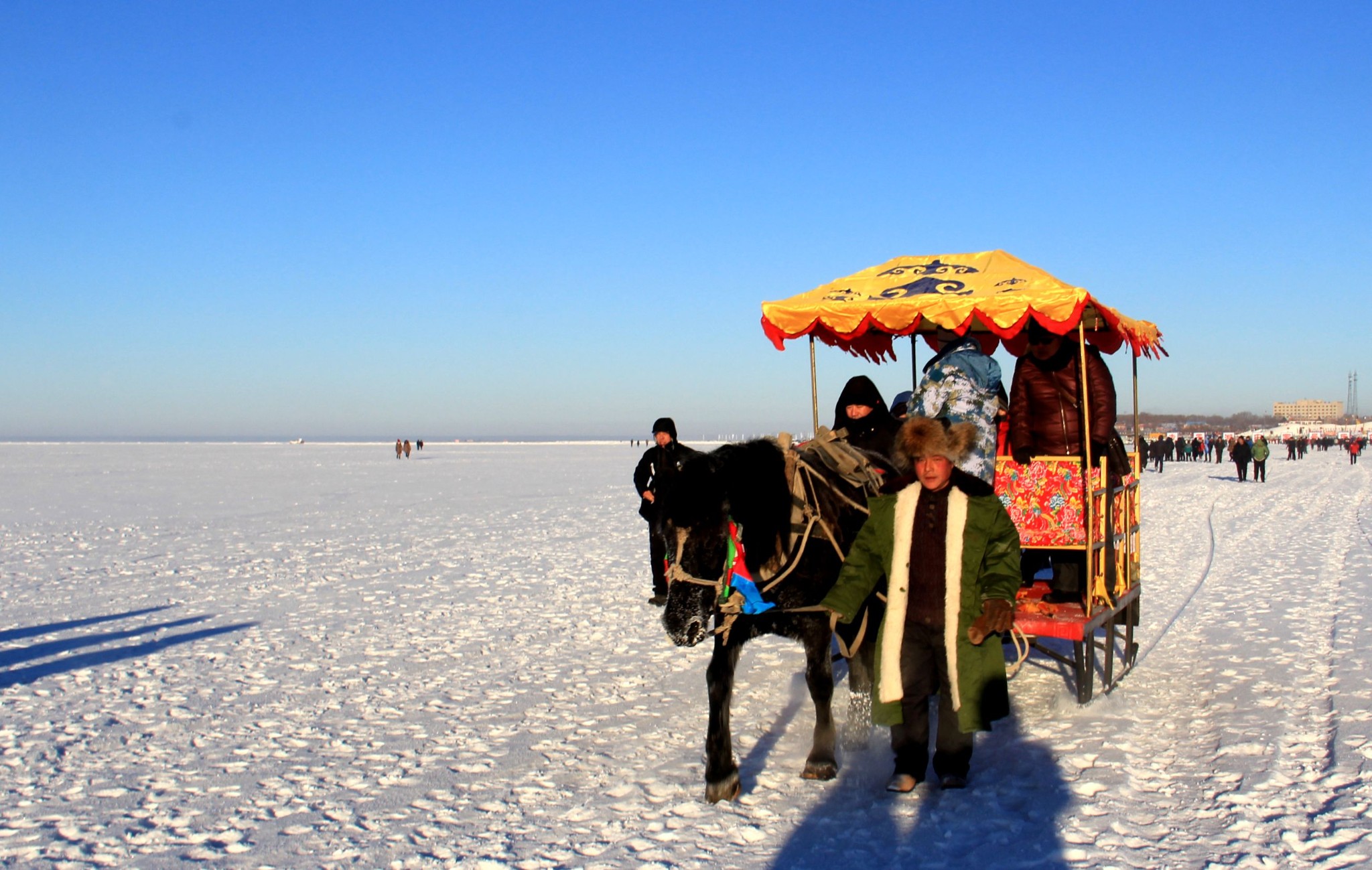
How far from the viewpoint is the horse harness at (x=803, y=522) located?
15.0ft

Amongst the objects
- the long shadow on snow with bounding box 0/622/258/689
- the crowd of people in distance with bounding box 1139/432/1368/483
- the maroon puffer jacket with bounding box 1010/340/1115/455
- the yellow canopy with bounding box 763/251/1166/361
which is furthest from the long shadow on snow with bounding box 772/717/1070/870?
the crowd of people in distance with bounding box 1139/432/1368/483

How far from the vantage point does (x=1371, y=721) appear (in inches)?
229

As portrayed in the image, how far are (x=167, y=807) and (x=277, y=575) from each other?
7.91 meters

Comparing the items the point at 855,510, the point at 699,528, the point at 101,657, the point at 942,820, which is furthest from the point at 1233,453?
the point at 699,528

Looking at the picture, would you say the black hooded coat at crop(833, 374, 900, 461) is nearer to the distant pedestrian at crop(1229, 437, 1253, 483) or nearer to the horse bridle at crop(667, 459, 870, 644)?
the horse bridle at crop(667, 459, 870, 644)

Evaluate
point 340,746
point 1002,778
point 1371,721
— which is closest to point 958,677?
point 1002,778

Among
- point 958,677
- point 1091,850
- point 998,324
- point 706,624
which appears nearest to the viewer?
point 1091,850

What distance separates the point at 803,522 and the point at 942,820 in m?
1.47

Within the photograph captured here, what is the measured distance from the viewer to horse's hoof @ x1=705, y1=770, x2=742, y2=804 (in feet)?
15.7

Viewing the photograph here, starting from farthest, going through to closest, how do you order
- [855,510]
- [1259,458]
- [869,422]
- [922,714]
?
[1259,458] < [869,422] < [855,510] < [922,714]

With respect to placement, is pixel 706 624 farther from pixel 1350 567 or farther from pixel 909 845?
pixel 1350 567

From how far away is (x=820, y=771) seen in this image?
512 centimetres

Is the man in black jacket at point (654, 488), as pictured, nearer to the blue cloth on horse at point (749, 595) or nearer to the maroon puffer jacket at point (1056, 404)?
the maroon puffer jacket at point (1056, 404)

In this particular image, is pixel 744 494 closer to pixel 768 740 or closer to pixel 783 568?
pixel 783 568
